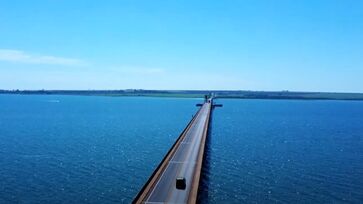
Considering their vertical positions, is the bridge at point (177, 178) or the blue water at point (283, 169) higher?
the bridge at point (177, 178)

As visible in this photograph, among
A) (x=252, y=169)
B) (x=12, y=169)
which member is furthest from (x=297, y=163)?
(x=12, y=169)

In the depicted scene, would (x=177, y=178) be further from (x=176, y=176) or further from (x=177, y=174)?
(x=177, y=174)

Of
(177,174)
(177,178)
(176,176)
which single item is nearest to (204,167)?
(177,174)

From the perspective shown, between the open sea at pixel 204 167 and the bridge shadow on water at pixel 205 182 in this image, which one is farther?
the open sea at pixel 204 167

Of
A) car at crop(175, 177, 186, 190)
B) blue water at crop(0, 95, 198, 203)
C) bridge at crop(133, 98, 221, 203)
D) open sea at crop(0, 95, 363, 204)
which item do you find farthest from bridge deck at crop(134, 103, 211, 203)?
blue water at crop(0, 95, 198, 203)

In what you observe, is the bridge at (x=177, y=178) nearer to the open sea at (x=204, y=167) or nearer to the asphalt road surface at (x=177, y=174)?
the asphalt road surface at (x=177, y=174)

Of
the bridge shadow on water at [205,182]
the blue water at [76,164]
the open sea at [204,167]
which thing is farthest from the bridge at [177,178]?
the blue water at [76,164]

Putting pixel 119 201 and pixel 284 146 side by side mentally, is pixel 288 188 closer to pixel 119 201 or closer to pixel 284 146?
pixel 119 201

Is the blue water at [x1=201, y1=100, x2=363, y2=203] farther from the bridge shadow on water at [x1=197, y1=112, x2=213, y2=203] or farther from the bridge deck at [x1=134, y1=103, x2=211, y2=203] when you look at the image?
the bridge deck at [x1=134, y1=103, x2=211, y2=203]

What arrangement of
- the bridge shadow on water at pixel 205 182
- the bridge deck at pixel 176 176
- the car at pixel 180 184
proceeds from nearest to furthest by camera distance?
the bridge deck at pixel 176 176 < the car at pixel 180 184 < the bridge shadow on water at pixel 205 182
